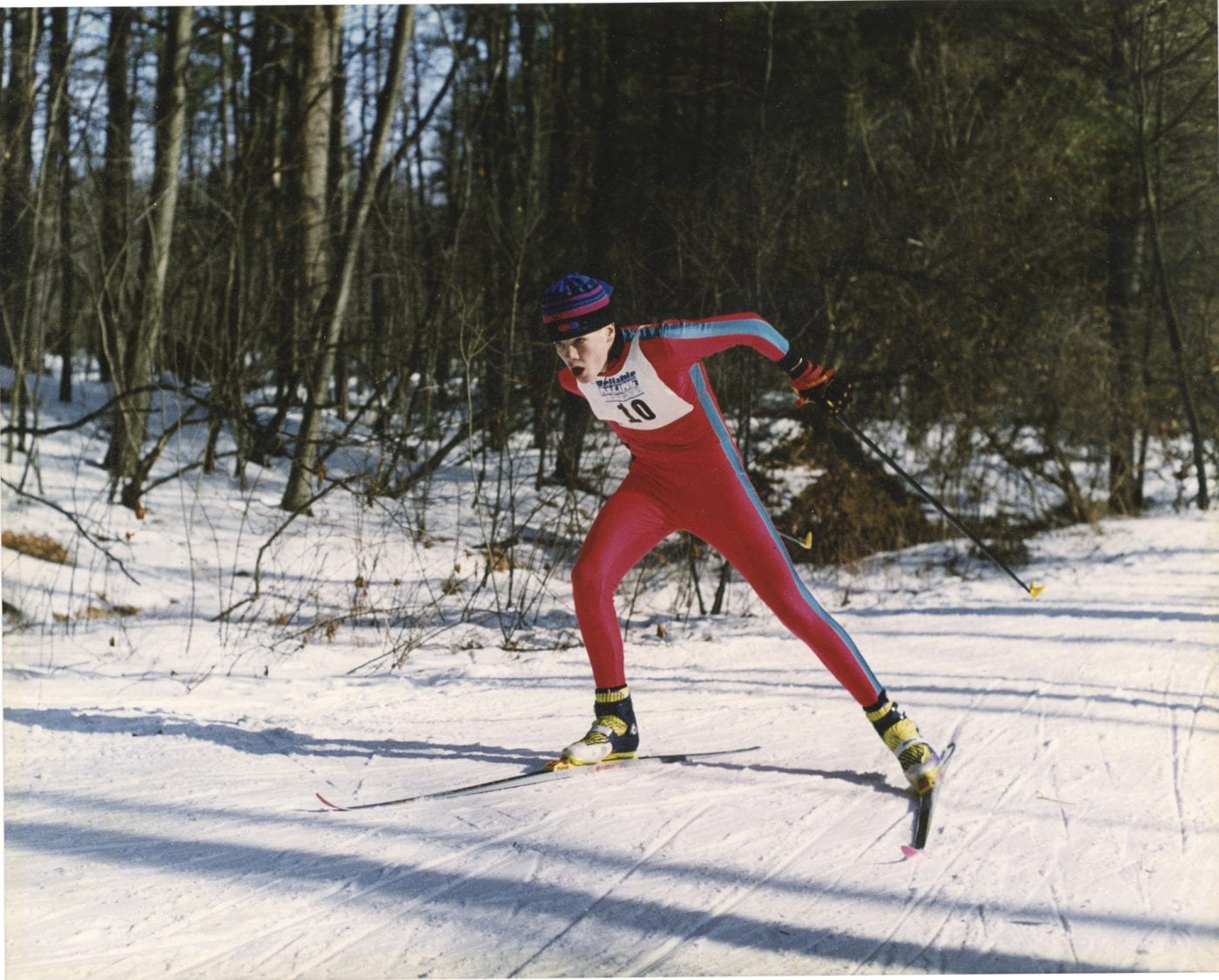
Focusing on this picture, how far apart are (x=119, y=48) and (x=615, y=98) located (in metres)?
3.69

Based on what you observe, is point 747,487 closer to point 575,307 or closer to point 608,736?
point 575,307

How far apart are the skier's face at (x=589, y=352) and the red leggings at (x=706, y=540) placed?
1.41ft

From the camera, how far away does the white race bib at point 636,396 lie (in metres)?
3.45

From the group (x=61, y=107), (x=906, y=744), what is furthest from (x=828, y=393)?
(x=61, y=107)

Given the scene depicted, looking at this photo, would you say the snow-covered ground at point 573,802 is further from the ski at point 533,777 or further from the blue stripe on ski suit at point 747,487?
the blue stripe on ski suit at point 747,487

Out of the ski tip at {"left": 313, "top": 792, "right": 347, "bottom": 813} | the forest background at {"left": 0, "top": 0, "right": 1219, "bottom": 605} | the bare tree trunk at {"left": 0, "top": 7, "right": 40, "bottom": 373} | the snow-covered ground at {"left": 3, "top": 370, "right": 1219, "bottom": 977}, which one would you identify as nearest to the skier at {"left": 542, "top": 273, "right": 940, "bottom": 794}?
the snow-covered ground at {"left": 3, "top": 370, "right": 1219, "bottom": 977}

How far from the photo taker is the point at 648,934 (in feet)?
8.07

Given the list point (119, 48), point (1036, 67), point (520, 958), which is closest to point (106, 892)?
point (520, 958)

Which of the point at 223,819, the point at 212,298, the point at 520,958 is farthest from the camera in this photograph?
the point at 212,298

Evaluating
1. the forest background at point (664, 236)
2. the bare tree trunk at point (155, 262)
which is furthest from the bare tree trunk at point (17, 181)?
the bare tree trunk at point (155, 262)

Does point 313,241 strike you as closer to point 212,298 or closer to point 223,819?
point 212,298

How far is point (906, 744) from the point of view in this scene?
332cm

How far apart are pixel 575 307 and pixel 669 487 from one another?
28.5 inches

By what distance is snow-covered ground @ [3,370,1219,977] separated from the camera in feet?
8.02
